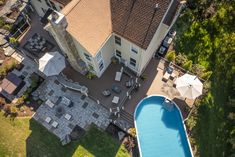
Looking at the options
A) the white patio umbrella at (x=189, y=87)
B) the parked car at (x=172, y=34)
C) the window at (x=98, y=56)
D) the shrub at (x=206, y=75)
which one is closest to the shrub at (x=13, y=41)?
the window at (x=98, y=56)

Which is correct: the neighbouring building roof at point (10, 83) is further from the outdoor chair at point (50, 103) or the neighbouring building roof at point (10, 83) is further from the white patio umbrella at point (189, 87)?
the white patio umbrella at point (189, 87)

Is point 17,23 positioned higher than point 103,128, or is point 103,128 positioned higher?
point 17,23

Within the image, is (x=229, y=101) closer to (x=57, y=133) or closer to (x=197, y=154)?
(x=197, y=154)

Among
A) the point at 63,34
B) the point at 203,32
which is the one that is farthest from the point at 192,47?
the point at 63,34

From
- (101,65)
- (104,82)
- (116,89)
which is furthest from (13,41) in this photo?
(116,89)

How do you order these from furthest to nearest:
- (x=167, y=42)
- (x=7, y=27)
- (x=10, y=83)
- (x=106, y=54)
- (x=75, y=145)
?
(x=7, y=27)
(x=167, y=42)
(x=10, y=83)
(x=106, y=54)
(x=75, y=145)

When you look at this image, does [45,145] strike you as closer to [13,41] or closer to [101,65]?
[101,65]

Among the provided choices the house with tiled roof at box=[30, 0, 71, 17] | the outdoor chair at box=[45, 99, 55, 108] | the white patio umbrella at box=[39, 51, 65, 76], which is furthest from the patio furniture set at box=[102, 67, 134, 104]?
the house with tiled roof at box=[30, 0, 71, 17]
